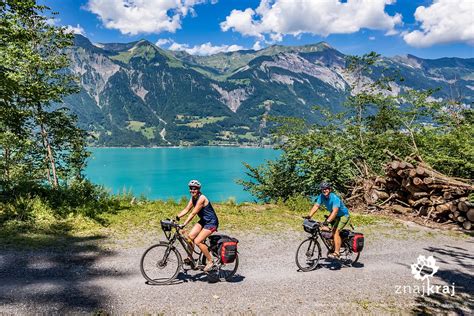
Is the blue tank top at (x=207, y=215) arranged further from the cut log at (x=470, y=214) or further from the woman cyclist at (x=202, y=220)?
the cut log at (x=470, y=214)

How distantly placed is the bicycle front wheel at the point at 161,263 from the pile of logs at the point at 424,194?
1349 cm

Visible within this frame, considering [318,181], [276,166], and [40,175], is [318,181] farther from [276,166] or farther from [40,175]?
[40,175]

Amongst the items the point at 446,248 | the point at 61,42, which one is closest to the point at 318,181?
the point at 446,248

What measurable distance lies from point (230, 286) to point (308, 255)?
2.74 metres

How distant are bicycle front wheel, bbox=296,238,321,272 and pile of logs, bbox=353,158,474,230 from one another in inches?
376

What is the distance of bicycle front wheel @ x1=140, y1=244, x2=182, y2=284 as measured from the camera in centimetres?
807

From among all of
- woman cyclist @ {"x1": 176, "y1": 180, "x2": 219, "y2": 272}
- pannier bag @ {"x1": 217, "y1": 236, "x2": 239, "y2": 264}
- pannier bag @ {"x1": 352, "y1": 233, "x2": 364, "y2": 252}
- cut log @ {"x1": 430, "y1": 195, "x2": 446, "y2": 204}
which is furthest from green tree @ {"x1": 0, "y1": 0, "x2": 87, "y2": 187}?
cut log @ {"x1": 430, "y1": 195, "x2": 446, "y2": 204}

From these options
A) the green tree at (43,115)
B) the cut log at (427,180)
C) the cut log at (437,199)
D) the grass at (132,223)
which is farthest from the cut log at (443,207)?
the green tree at (43,115)

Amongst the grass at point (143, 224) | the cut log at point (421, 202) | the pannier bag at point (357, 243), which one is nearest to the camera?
the pannier bag at point (357, 243)

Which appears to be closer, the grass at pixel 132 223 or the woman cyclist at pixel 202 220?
the woman cyclist at pixel 202 220

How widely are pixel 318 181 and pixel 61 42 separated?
1936 centimetres

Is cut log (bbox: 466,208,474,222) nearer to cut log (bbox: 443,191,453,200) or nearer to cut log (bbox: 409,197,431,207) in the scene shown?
cut log (bbox: 443,191,453,200)

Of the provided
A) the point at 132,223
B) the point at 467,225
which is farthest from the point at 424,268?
the point at 132,223

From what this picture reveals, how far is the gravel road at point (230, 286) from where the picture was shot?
22.8 feet
